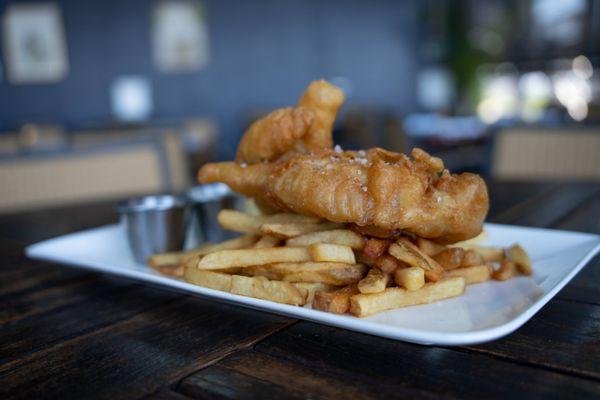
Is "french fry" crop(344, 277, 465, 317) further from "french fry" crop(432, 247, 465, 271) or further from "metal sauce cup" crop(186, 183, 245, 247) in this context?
"metal sauce cup" crop(186, 183, 245, 247)

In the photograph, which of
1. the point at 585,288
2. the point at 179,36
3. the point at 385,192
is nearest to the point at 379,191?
the point at 385,192

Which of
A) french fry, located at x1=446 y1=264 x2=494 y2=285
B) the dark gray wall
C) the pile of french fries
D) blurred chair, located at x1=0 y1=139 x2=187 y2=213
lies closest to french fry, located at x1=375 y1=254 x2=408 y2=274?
the pile of french fries

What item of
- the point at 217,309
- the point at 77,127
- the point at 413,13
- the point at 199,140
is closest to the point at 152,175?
the point at 217,309

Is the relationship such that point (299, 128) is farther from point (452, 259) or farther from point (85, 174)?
point (85, 174)

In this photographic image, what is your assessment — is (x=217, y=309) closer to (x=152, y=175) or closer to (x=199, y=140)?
(x=152, y=175)

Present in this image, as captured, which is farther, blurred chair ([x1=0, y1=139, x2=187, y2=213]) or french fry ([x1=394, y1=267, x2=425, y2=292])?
blurred chair ([x1=0, y1=139, x2=187, y2=213])

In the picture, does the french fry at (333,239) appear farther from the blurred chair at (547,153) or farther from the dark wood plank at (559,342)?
the blurred chair at (547,153)

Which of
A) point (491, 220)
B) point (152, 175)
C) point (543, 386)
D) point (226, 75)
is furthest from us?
point (226, 75)
